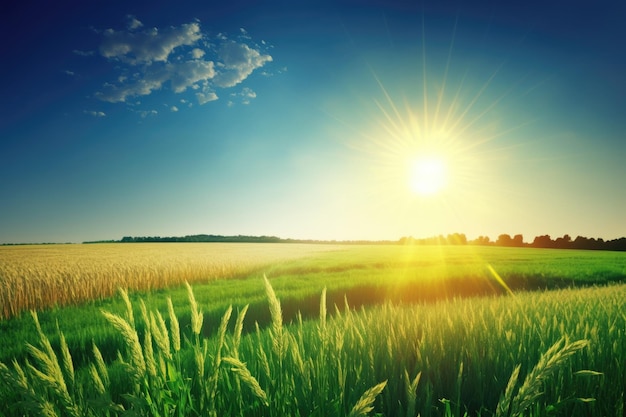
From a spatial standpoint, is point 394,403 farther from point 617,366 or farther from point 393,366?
point 617,366

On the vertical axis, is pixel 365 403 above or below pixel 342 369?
above

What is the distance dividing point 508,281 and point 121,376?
21.8 m

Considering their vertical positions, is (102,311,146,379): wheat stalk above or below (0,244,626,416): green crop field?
above

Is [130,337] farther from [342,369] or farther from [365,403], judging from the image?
[342,369]

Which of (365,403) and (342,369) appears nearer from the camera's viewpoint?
(365,403)

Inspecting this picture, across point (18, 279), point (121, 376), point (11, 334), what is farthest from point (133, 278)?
point (121, 376)

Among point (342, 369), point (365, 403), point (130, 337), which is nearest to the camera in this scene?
point (365, 403)

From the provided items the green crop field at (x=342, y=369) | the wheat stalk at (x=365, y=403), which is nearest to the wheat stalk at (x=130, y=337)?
the green crop field at (x=342, y=369)

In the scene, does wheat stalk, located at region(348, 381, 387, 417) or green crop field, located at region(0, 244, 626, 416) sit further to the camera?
green crop field, located at region(0, 244, 626, 416)

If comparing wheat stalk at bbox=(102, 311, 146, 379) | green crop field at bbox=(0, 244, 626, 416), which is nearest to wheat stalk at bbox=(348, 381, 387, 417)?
green crop field at bbox=(0, 244, 626, 416)

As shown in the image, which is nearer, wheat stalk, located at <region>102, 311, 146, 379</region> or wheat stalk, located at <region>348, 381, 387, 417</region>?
wheat stalk, located at <region>348, 381, 387, 417</region>

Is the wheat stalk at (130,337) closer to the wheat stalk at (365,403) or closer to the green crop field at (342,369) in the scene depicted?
the green crop field at (342,369)

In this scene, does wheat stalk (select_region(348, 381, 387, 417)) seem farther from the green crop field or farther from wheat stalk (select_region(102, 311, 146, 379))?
wheat stalk (select_region(102, 311, 146, 379))

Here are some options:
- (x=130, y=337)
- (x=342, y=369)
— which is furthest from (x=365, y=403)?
(x=342, y=369)
